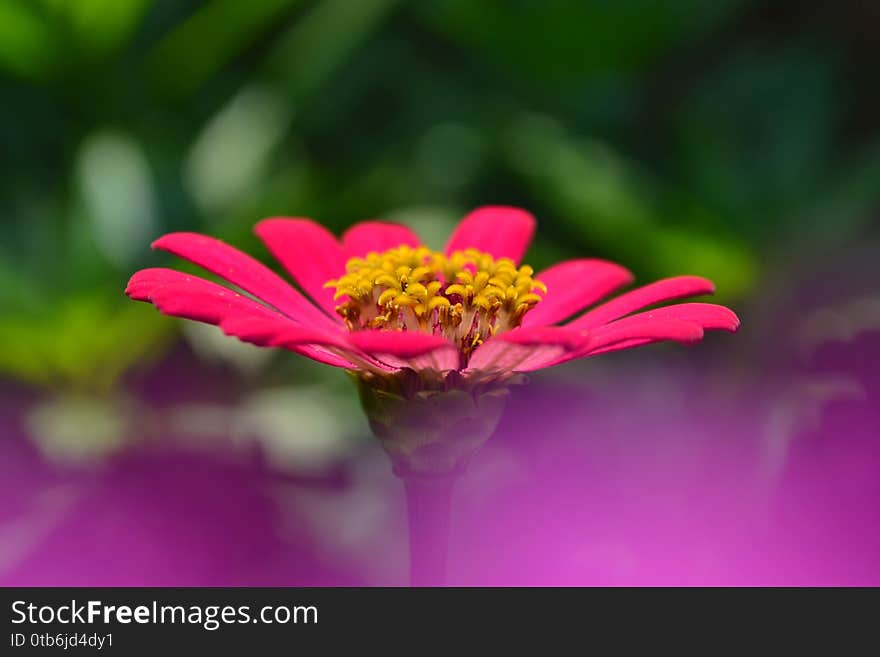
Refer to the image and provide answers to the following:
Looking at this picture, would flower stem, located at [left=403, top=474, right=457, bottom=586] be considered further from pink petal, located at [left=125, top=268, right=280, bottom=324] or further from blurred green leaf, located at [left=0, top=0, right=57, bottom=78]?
blurred green leaf, located at [left=0, top=0, right=57, bottom=78]

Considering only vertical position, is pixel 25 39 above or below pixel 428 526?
above

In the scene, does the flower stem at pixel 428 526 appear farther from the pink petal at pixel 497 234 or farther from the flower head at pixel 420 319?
the pink petal at pixel 497 234

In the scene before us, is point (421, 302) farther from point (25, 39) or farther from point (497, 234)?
point (25, 39)

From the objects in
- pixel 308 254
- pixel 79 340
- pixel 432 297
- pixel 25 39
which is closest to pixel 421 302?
pixel 432 297

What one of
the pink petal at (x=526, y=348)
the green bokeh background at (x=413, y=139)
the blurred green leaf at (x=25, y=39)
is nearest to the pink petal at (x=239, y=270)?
the pink petal at (x=526, y=348)

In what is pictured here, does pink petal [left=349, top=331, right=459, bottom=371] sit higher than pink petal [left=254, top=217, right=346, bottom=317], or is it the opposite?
pink petal [left=254, top=217, right=346, bottom=317]

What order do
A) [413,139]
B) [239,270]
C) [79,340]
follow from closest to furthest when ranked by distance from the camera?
[239,270] < [79,340] < [413,139]

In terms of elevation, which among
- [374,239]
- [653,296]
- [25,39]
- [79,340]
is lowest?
[653,296]

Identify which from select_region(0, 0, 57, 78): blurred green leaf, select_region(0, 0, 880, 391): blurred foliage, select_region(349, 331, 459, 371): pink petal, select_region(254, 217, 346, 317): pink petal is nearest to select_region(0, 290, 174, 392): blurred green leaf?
select_region(0, 0, 880, 391): blurred foliage
